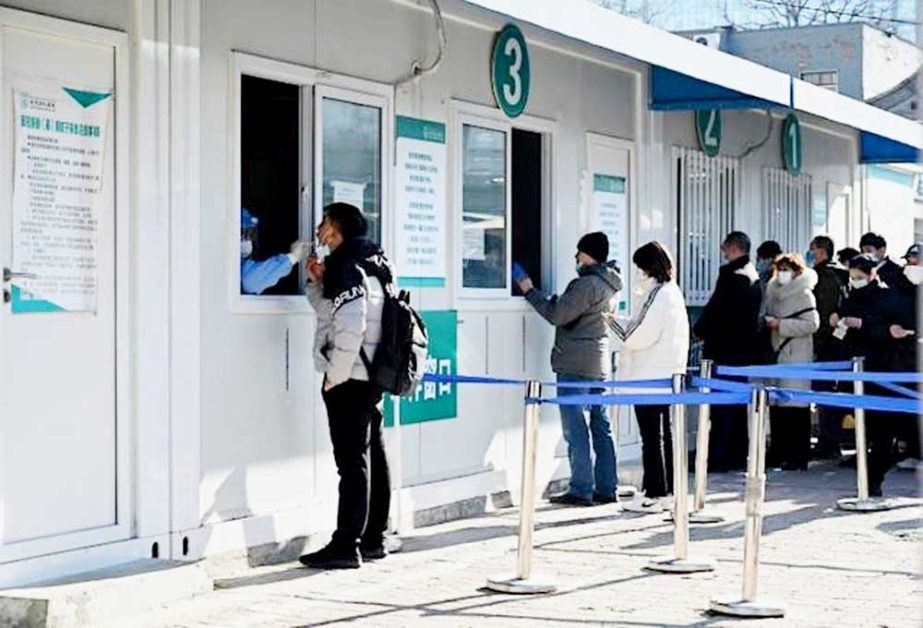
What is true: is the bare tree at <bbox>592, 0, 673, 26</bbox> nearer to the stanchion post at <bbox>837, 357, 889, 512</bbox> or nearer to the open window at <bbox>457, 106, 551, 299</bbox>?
the open window at <bbox>457, 106, 551, 299</bbox>

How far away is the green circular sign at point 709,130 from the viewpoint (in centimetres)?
1414

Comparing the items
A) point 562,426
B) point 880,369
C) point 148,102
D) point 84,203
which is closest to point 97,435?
point 84,203

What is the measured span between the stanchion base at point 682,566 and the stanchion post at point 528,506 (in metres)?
0.81

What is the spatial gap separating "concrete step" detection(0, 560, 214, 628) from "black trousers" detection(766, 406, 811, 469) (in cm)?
673

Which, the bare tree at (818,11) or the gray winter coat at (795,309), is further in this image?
the bare tree at (818,11)

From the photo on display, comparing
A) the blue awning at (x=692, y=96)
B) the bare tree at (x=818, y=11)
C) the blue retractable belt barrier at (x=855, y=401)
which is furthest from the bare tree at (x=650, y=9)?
the blue retractable belt barrier at (x=855, y=401)

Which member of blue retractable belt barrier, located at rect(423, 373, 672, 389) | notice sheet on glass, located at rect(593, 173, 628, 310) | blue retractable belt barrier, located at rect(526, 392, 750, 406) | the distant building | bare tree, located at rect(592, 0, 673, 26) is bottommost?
blue retractable belt barrier, located at rect(526, 392, 750, 406)

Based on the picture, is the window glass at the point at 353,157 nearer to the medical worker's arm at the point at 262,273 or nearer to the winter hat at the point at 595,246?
the medical worker's arm at the point at 262,273

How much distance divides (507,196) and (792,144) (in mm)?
6056

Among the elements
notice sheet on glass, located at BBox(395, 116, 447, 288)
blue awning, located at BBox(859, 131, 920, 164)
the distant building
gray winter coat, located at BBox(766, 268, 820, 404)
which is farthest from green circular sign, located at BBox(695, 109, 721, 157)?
the distant building

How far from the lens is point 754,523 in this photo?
7.36 metres

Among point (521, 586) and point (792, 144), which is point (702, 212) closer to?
point (792, 144)

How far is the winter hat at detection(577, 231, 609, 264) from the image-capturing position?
10.8 metres

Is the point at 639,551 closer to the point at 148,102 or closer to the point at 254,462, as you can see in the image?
the point at 254,462
